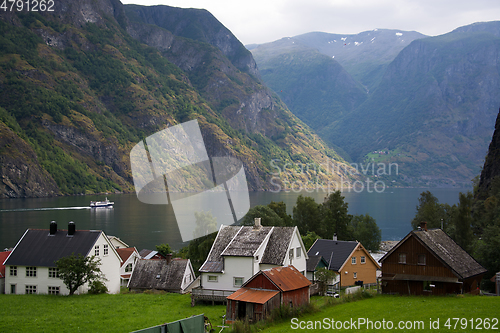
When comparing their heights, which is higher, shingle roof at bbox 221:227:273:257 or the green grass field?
shingle roof at bbox 221:227:273:257

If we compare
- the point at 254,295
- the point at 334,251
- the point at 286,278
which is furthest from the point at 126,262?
the point at 254,295

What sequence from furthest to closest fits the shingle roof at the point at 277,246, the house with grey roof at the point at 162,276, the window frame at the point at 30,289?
the house with grey roof at the point at 162,276, the window frame at the point at 30,289, the shingle roof at the point at 277,246

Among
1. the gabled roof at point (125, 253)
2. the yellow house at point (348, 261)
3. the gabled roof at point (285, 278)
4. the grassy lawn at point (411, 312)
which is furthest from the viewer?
the gabled roof at point (125, 253)

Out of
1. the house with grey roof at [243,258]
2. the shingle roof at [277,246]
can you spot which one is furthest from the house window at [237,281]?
the shingle roof at [277,246]

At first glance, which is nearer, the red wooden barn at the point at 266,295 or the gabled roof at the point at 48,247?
the red wooden barn at the point at 266,295

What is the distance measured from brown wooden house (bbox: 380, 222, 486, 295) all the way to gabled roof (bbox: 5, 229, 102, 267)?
74.7 feet

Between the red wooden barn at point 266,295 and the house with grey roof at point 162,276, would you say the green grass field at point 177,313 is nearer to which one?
the red wooden barn at point 266,295

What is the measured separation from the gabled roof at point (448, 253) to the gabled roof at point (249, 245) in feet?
25.8

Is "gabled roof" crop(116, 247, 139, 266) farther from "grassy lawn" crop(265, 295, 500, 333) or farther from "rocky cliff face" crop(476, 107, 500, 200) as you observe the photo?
"rocky cliff face" crop(476, 107, 500, 200)

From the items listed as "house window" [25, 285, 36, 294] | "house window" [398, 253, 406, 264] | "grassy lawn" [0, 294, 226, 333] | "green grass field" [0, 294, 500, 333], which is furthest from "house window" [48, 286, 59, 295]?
"house window" [398, 253, 406, 264]

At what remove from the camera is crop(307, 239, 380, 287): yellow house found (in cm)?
3903

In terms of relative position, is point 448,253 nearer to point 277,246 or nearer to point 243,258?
point 277,246

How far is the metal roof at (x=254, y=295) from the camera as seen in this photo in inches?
952

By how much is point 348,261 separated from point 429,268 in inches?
435
